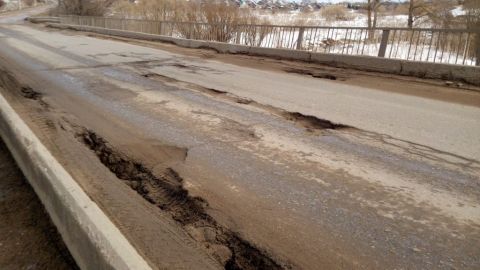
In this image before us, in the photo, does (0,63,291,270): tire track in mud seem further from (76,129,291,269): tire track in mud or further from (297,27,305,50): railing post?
(297,27,305,50): railing post

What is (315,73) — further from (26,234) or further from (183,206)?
(26,234)

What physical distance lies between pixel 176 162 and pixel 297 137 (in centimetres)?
164

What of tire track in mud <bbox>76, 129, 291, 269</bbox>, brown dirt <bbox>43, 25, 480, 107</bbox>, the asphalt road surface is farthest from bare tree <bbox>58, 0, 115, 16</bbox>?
tire track in mud <bbox>76, 129, 291, 269</bbox>

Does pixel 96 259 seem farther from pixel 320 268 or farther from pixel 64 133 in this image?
pixel 64 133

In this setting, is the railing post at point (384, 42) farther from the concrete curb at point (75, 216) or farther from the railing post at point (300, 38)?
the concrete curb at point (75, 216)

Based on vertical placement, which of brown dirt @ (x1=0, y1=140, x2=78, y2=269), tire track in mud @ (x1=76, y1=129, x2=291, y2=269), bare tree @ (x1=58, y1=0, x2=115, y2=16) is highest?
bare tree @ (x1=58, y1=0, x2=115, y2=16)

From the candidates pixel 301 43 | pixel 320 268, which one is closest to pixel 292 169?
pixel 320 268

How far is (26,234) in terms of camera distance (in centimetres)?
314

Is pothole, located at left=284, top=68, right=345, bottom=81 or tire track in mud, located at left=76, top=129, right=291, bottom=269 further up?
pothole, located at left=284, top=68, right=345, bottom=81

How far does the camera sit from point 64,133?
16.9ft

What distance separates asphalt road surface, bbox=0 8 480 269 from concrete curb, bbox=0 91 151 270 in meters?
0.38

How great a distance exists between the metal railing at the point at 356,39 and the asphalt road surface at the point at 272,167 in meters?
2.20

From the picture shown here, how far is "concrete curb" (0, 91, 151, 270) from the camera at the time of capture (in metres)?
2.19

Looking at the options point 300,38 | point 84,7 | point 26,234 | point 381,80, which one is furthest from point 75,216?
point 84,7
